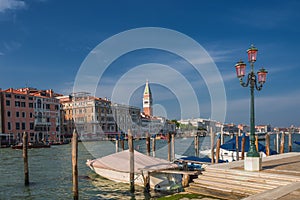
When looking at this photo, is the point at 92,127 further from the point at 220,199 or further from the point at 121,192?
the point at 220,199

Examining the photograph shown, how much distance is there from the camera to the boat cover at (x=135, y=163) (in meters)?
11.4

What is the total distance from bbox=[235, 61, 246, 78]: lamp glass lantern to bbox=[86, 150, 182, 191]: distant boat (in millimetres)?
4852

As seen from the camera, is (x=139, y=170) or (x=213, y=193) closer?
(x=213, y=193)

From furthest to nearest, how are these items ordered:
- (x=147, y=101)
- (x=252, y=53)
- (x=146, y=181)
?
(x=147, y=101), (x=146, y=181), (x=252, y=53)

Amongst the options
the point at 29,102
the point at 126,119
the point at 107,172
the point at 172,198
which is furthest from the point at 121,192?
the point at 126,119

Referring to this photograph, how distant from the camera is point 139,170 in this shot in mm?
11234

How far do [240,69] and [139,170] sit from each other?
5.58 meters

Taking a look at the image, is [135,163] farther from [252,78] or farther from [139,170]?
[252,78]

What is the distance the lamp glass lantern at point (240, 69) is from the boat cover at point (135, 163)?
4.92m

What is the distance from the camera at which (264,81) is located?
25.7ft

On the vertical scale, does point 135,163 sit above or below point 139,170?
above

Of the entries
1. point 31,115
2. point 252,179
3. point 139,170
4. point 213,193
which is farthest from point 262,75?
point 31,115

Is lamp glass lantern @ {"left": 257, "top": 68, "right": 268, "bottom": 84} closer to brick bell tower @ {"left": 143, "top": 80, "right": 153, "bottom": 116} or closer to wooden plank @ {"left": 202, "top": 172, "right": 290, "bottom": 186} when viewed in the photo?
wooden plank @ {"left": 202, "top": 172, "right": 290, "bottom": 186}

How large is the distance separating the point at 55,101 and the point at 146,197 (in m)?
49.6
